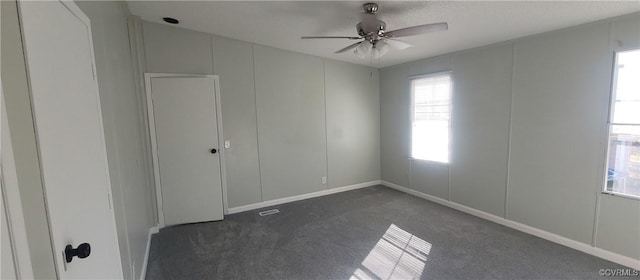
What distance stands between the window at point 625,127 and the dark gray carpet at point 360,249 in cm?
81

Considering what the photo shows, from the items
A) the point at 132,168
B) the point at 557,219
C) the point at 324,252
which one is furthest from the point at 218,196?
the point at 557,219

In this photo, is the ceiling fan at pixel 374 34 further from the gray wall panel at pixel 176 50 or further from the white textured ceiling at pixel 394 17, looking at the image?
the gray wall panel at pixel 176 50

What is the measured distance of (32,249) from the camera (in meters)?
0.82

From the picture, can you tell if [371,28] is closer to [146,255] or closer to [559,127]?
[559,127]

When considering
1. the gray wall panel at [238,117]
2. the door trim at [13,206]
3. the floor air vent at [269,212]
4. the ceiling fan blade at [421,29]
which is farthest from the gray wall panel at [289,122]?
the door trim at [13,206]

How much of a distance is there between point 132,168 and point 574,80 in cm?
445

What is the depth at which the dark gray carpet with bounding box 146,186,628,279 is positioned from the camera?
245cm

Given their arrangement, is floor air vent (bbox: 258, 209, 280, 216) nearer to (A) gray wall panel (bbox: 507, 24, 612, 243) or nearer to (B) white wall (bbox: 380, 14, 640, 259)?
(B) white wall (bbox: 380, 14, 640, 259)

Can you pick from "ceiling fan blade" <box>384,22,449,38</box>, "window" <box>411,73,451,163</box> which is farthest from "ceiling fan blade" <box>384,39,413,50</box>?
"window" <box>411,73,451,163</box>

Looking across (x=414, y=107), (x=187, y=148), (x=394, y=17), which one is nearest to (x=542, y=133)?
(x=414, y=107)

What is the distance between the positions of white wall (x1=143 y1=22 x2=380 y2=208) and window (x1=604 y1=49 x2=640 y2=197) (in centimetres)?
A: 322

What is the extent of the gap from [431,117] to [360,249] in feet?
8.19

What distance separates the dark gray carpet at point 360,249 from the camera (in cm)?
245

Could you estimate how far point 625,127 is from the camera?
243cm
